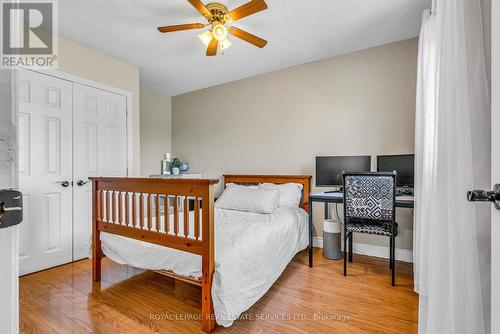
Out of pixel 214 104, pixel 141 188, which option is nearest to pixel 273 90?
pixel 214 104

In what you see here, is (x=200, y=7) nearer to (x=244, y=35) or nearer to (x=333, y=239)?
(x=244, y=35)

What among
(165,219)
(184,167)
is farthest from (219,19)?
(184,167)

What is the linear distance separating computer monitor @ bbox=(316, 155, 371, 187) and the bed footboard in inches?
66.7

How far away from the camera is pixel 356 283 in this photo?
233 centimetres

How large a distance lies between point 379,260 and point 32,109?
404cm

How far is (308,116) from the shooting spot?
3.40 metres

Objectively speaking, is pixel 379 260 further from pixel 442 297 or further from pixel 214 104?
pixel 214 104

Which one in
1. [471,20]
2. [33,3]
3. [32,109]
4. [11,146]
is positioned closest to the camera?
[11,146]

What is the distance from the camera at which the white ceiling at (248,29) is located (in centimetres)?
221

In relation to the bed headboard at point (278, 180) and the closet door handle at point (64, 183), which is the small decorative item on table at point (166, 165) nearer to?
the bed headboard at point (278, 180)

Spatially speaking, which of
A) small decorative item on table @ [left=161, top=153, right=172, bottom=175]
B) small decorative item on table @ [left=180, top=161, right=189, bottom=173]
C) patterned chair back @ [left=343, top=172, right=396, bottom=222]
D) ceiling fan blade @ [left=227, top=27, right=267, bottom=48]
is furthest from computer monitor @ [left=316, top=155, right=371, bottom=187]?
small decorative item on table @ [left=161, top=153, right=172, bottom=175]

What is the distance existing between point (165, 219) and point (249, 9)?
1695 mm
